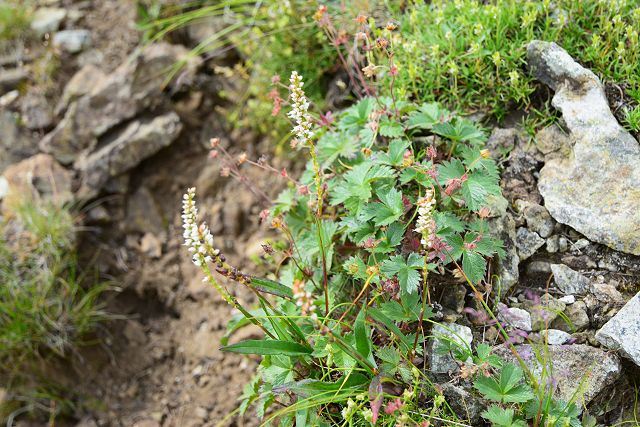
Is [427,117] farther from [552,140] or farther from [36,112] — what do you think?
[36,112]

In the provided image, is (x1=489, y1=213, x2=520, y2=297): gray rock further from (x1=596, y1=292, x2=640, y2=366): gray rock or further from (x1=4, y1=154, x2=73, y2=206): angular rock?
(x1=4, y1=154, x2=73, y2=206): angular rock

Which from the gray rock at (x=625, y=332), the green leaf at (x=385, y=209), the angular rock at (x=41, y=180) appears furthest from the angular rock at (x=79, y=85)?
the gray rock at (x=625, y=332)

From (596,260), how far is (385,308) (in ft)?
3.06

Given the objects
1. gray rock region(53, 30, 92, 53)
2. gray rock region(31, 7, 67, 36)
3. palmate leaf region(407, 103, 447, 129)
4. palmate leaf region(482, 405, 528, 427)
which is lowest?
palmate leaf region(482, 405, 528, 427)

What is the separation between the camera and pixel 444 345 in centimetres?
220

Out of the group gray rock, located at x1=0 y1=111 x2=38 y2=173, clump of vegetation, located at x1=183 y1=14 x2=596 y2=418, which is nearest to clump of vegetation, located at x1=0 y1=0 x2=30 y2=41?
gray rock, located at x1=0 y1=111 x2=38 y2=173

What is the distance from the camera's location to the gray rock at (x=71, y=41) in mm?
4246

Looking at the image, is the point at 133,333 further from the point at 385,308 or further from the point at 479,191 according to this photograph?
the point at 479,191

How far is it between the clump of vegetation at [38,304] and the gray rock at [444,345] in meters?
2.09

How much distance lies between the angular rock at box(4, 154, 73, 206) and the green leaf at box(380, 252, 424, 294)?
2.36 metres

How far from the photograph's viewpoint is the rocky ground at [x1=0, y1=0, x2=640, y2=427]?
235 cm

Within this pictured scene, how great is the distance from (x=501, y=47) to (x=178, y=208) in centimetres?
221

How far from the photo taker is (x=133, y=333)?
3607mm

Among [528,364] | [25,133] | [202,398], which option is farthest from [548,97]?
[25,133]
